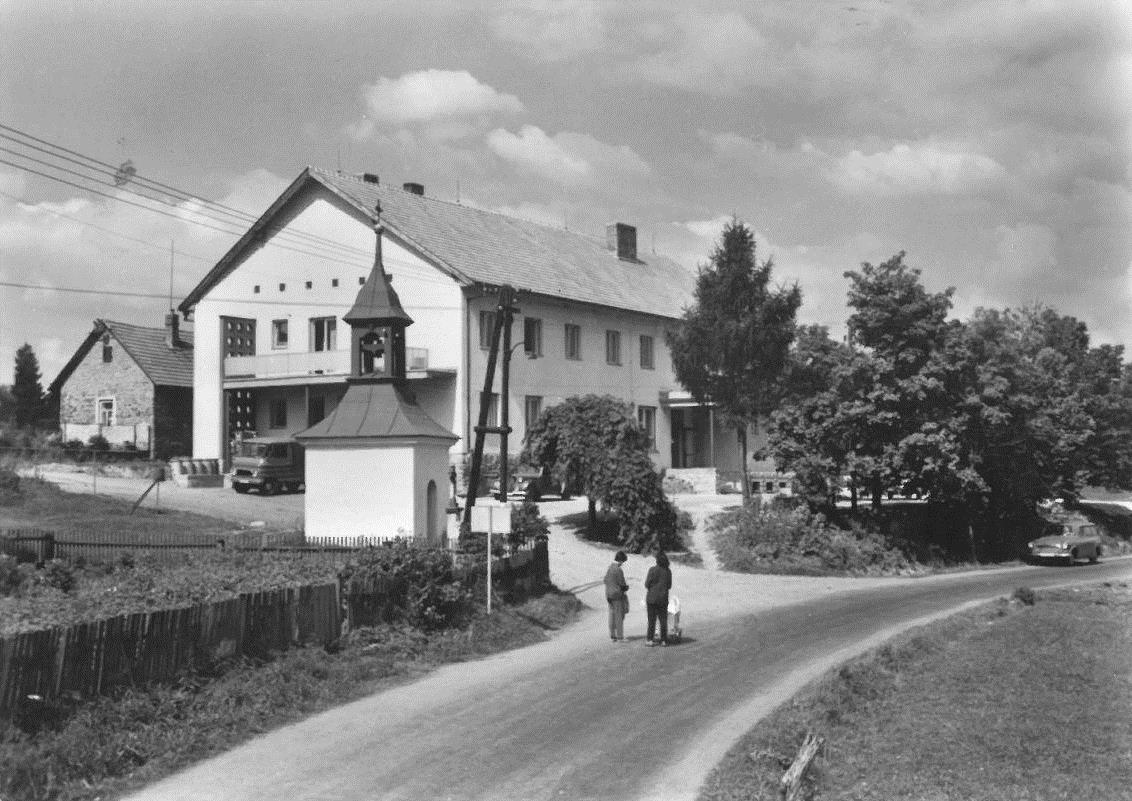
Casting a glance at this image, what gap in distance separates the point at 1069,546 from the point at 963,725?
2684cm

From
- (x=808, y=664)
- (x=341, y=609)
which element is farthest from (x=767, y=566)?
(x=341, y=609)

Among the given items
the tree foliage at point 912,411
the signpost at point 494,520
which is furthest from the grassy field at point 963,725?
the tree foliage at point 912,411

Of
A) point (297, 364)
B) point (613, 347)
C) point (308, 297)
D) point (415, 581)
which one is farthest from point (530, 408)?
point (415, 581)

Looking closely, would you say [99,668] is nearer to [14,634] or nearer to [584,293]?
[14,634]

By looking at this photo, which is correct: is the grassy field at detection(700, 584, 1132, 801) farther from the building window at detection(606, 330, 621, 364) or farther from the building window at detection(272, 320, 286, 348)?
the building window at detection(272, 320, 286, 348)

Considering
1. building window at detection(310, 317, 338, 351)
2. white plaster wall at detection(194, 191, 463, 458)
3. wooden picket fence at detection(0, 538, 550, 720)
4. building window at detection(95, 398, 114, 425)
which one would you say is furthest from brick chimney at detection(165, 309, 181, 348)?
wooden picket fence at detection(0, 538, 550, 720)

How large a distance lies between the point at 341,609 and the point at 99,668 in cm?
540

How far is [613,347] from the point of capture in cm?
4919

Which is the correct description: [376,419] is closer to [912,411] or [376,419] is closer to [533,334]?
[912,411]

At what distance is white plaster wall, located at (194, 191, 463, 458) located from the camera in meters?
42.1

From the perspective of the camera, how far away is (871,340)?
3659 centimetres

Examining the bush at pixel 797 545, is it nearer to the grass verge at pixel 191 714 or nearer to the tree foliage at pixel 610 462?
the tree foliage at pixel 610 462

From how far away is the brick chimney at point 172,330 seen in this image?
5194 cm

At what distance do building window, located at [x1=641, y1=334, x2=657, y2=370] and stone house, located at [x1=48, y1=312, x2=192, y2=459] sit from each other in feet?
65.4
